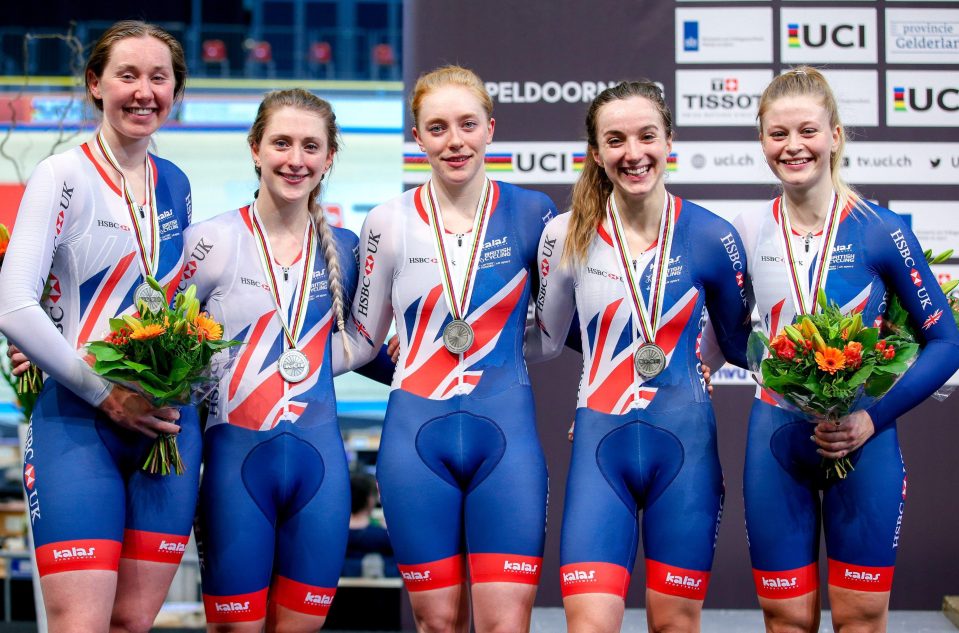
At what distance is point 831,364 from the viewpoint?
2617mm

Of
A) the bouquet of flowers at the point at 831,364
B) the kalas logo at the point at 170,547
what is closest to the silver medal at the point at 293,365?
the kalas logo at the point at 170,547

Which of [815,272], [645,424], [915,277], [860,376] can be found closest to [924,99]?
[915,277]

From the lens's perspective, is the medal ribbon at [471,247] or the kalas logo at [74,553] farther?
the medal ribbon at [471,247]

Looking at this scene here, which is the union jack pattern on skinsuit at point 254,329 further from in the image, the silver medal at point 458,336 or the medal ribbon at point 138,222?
the silver medal at point 458,336

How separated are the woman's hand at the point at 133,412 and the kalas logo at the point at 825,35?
351 cm

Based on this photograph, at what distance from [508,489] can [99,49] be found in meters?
1.66

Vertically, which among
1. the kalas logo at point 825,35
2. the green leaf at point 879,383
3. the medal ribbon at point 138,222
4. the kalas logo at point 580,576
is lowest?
Answer: the kalas logo at point 580,576

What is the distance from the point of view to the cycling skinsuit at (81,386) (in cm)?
261

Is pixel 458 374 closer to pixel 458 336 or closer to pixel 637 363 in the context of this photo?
pixel 458 336

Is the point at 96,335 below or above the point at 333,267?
below

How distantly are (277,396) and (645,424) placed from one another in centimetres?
102

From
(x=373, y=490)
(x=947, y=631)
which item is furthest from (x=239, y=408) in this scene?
(x=947, y=631)

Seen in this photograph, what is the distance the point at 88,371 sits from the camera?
2.66 metres

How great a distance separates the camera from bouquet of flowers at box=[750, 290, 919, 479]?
2.64 m
